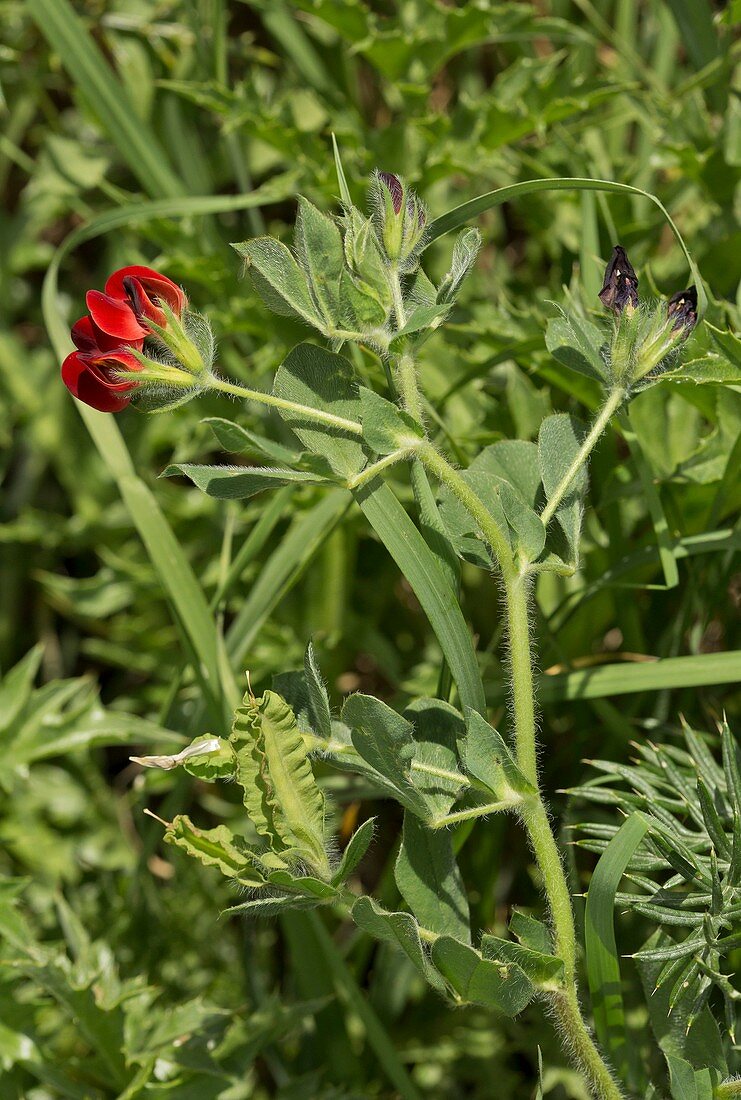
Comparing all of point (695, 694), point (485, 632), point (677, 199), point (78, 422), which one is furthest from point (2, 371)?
point (695, 694)

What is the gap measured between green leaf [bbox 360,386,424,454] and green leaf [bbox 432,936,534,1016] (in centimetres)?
46

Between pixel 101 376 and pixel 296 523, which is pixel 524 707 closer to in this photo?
pixel 101 376

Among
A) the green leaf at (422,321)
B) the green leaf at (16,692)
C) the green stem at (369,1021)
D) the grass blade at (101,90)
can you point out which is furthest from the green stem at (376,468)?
the grass blade at (101,90)

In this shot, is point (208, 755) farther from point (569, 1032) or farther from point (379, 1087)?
point (379, 1087)

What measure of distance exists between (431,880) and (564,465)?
0.47 m

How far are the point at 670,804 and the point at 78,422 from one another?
170cm

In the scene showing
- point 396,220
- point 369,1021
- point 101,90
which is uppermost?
point 101,90

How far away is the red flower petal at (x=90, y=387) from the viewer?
102cm

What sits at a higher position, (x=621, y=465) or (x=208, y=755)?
(x=208, y=755)

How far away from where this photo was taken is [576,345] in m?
1.12

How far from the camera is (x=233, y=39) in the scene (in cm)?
259

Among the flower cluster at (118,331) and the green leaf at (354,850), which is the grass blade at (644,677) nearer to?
the green leaf at (354,850)

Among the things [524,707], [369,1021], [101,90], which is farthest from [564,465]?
[101,90]

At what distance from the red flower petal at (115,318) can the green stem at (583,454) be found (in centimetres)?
44
